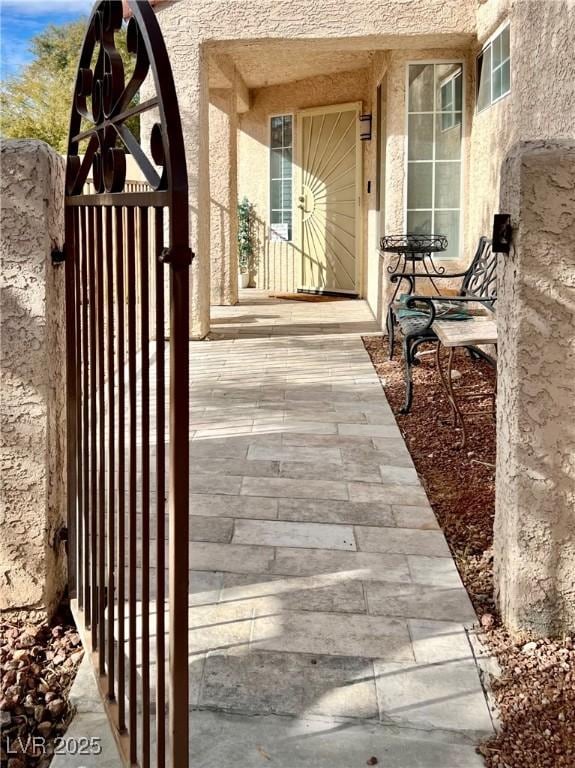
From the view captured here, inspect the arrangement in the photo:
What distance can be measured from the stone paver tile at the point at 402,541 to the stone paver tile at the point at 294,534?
5 centimetres

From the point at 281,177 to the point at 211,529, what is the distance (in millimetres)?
9262

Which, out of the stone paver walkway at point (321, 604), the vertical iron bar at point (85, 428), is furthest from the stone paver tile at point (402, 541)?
the vertical iron bar at point (85, 428)

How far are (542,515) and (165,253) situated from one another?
146 cm

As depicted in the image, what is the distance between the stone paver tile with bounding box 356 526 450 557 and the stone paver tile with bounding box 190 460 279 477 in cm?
79

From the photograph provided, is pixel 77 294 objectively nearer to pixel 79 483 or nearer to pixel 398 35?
pixel 79 483

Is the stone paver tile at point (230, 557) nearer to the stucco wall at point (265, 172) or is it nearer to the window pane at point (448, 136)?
the window pane at point (448, 136)

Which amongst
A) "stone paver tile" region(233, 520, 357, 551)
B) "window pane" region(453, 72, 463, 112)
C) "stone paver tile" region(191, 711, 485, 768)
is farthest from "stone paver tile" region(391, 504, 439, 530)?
"window pane" region(453, 72, 463, 112)

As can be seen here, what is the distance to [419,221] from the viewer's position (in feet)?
25.1

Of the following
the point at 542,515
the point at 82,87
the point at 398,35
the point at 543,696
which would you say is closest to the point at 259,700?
the point at 543,696

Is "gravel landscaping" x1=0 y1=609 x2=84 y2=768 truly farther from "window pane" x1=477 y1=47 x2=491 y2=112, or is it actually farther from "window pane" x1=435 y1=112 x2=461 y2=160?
"window pane" x1=435 y1=112 x2=461 y2=160

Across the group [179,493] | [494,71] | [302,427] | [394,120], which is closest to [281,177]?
[394,120]

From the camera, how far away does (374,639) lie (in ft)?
7.47

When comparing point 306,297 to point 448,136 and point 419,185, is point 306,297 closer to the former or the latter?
point 419,185

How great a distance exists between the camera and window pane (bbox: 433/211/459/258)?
759 cm
